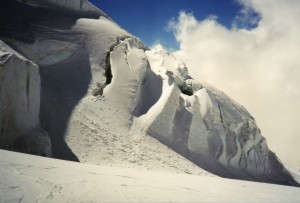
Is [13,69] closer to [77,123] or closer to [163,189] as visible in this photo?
[77,123]

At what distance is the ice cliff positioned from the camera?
42.3ft

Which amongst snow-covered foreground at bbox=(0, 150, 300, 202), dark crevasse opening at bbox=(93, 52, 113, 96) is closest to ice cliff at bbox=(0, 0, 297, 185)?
dark crevasse opening at bbox=(93, 52, 113, 96)

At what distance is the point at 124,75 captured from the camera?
1731 cm

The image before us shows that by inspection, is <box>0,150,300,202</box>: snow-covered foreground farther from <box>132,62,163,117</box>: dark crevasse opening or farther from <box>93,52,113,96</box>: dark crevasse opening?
<box>132,62,163,117</box>: dark crevasse opening

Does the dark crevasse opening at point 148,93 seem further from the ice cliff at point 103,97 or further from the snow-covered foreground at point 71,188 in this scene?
the snow-covered foreground at point 71,188

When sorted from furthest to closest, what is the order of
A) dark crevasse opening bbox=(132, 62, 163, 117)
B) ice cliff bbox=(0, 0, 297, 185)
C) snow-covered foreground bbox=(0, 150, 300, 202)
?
dark crevasse opening bbox=(132, 62, 163, 117), ice cliff bbox=(0, 0, 297, 185), snow-covered foreground bbox=(0, 150, 300, 202)

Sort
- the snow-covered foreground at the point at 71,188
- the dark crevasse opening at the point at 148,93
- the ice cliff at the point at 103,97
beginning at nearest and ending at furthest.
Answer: the snow-covered foreground at the point at 71,188 → the ice cliff at the point at 103,97 → the dark crevasse opening at the point at 148,93

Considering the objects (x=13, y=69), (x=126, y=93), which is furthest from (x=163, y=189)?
(x=126, y=93)

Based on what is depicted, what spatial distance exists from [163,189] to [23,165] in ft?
9.44

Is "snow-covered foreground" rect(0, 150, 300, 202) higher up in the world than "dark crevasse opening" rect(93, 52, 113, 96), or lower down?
lower down

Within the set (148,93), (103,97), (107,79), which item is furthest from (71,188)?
(148,93)

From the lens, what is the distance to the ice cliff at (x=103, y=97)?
42.3 feet

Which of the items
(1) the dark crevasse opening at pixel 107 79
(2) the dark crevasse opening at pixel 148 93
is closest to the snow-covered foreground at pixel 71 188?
(1) the dark crevasse opening at pixel 107 79

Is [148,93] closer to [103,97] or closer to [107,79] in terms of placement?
[107,79]
